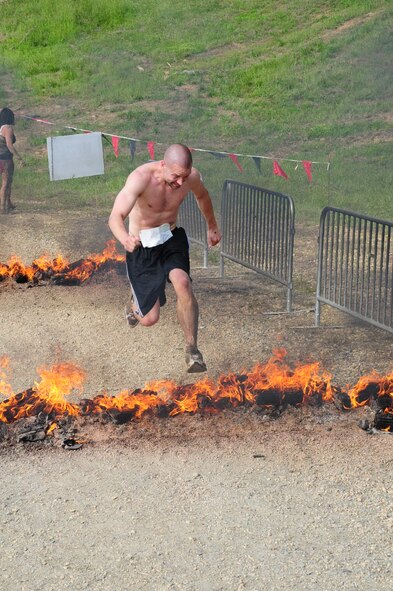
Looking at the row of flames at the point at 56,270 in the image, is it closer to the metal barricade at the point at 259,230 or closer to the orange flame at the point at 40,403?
the metal barricade at the point at 259,230

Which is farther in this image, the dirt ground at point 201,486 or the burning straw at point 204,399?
the burning straw at point 204,399

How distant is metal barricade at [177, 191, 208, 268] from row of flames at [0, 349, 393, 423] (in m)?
5.03

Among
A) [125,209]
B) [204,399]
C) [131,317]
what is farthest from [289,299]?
[204,399]

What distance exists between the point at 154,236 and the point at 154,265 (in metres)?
0.24

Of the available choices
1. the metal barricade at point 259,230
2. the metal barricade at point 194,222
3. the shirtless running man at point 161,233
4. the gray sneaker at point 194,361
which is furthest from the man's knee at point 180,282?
the metal barricade at point 194,222

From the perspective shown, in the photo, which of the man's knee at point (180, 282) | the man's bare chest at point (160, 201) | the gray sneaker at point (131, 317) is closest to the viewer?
the man's knee at point (180, 282)

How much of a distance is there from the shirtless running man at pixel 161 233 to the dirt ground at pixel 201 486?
0.65 meters

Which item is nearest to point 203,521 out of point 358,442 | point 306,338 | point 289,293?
point 358,442

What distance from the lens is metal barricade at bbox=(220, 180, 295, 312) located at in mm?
9844

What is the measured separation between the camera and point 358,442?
6.34m

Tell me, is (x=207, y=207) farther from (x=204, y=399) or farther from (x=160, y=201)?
(x=204, y=399)

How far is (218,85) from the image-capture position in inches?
1073

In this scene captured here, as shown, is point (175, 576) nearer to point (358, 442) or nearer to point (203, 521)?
point (203, 521)

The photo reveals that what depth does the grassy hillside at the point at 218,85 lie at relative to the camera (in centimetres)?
1983
